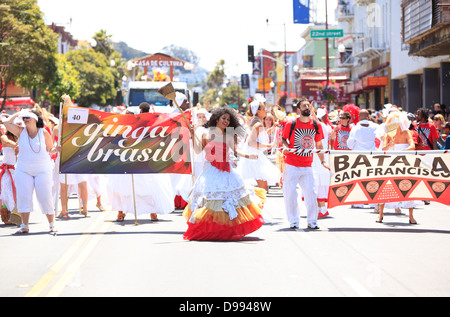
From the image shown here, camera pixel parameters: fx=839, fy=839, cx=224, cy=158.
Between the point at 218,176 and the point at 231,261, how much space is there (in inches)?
83.9

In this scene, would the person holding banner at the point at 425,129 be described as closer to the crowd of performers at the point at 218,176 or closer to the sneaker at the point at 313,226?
the crowd of performers at the point at 218,176

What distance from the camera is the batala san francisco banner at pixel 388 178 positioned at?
42.8 ft

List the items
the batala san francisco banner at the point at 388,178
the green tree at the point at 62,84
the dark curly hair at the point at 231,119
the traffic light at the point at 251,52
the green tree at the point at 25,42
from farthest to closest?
1. the green tree at the point at 62,84
2. the green tree at the point at 25,42
3. the traffic light at the point at 251,52
4. the batala san francisco banner at the point at 388,178
5. the dark curly hair at the point at 231,119

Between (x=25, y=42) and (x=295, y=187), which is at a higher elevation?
(x=25, y=42)

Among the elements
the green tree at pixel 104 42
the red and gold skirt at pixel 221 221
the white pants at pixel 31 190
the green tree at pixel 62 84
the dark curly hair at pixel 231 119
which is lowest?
the red and gold skirt at pixel 221 221

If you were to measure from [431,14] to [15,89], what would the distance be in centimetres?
6230

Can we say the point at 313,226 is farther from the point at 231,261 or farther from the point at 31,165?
the point at 31,165

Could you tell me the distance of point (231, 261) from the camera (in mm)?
9516

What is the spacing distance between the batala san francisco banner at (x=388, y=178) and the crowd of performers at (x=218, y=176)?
443 mm

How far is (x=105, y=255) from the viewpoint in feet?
33.6

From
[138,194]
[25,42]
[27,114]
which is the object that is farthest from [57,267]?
[25,42]

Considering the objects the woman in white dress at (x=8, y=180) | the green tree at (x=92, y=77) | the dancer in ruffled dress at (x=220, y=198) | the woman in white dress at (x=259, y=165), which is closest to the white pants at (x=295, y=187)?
the dancer in ruffled dress at (x=220, y=198)
